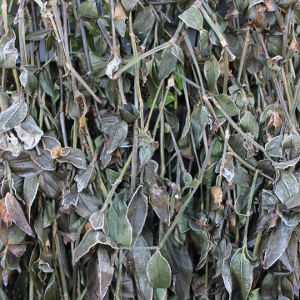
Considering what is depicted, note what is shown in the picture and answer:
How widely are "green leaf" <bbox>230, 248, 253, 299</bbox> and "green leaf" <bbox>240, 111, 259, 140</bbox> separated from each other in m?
0.21

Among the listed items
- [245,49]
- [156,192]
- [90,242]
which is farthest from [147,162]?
[245,49]

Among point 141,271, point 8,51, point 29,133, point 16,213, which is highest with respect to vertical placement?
point 8,51

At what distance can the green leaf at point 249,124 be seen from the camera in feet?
1.99

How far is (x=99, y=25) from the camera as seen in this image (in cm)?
62

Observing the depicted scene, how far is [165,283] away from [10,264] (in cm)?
28

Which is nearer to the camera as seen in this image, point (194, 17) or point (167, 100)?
point (194, 17)

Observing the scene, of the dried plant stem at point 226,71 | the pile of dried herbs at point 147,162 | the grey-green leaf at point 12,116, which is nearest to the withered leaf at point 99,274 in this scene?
the pile of dried herbs at point 147,162

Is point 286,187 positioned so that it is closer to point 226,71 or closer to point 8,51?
point 226,71

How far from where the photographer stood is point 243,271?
0.58 m

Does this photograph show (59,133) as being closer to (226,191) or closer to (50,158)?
(50,158)

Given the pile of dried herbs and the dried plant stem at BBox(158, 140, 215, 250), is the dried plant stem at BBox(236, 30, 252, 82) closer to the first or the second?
the pile of dried herbs

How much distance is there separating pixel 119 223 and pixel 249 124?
28 centimetres

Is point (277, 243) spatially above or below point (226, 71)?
below

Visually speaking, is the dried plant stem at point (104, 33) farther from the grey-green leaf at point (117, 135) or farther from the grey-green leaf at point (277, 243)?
the grey-green leaf at point (277, 243)
